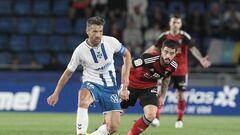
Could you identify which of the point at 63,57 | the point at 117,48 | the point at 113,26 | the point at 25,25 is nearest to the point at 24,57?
the point at 63,57

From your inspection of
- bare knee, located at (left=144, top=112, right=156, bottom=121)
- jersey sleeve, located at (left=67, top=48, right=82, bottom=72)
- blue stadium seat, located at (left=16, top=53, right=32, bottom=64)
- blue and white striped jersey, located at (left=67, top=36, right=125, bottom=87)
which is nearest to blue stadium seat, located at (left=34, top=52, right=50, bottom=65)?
blue stadium seat, located at (left=16, top=53, right=32, bottom=64)

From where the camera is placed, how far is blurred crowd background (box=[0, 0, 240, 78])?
72.3ft

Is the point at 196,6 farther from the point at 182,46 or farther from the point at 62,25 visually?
the point at 182,46

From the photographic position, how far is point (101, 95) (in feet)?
31.6

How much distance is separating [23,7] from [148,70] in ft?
43.1

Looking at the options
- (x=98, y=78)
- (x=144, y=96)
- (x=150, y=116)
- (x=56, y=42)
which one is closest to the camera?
(x=98, y=78)

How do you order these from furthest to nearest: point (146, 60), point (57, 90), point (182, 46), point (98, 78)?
point (182, 46) < point (146, 60) < point (98, 78) < point (57, 90)

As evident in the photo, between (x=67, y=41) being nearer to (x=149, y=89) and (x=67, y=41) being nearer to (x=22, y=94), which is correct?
(x=22, y=94)

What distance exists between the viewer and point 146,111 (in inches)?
412

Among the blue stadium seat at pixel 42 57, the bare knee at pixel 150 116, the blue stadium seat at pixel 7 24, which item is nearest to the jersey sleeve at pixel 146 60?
the bare knee at pixel 150 116

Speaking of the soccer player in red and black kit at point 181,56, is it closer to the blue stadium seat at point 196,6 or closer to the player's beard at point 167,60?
the player's beard at point 167,60

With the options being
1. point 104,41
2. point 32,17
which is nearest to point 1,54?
point 32,17

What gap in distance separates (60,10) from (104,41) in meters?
14.1

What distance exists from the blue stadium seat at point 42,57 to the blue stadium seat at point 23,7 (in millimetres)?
1784
